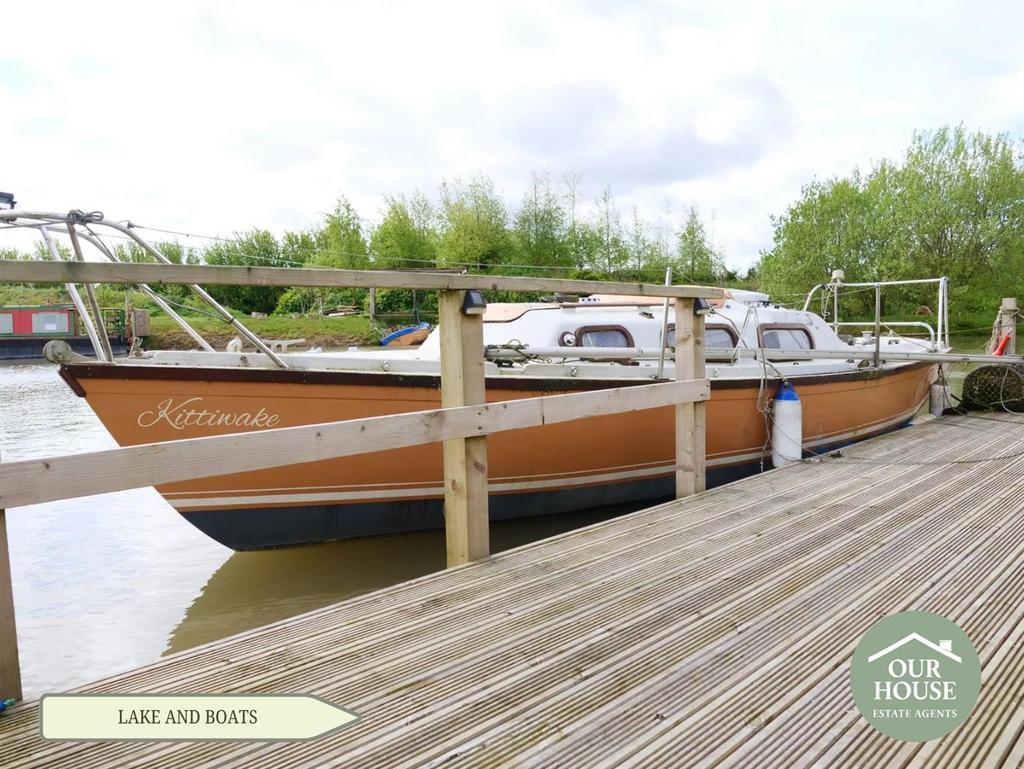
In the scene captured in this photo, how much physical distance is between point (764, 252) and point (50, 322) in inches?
1387

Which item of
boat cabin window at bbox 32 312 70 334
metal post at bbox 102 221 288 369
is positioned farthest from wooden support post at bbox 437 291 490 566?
boat cabin window at bbox 32 312 70 334

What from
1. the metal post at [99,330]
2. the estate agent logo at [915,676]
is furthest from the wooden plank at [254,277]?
the metal post at [99,330]

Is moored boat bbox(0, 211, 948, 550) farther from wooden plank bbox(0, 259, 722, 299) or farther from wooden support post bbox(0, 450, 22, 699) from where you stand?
wooden support post bbox(0, 450, 22, 699)

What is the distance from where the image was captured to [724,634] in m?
3.03

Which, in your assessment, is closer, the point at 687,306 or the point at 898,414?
the point at 687,306

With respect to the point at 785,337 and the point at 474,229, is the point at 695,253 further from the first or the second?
the point at 785,337

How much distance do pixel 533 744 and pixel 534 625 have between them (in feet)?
2.93

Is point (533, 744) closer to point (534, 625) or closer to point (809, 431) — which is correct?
point (534, 625)

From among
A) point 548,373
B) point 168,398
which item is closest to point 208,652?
point 168,398

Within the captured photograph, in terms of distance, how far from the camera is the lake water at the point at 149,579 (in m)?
5.04

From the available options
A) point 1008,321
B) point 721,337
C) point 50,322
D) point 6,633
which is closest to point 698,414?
point 721,337

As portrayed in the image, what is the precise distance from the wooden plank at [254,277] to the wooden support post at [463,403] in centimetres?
15

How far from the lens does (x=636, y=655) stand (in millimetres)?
2844

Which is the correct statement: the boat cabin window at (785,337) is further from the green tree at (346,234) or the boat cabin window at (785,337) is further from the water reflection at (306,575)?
the green tree at (346,234)
